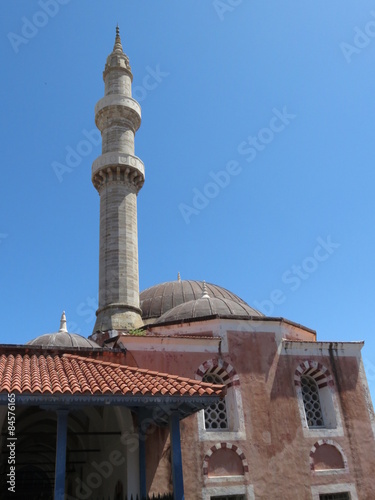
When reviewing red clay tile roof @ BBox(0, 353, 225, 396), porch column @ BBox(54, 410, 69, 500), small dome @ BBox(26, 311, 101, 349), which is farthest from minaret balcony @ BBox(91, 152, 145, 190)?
porch column @ BBox(54, 410, 69, 500)

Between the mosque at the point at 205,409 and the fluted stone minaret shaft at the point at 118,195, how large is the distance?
2925mm

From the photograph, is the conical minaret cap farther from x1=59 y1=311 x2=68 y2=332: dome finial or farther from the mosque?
the mosque

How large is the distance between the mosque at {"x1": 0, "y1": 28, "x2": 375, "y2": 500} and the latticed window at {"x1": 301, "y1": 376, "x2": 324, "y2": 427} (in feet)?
0.09

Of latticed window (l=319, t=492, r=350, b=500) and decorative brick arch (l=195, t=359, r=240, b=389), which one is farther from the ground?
decorative brick arch (l=195, t=359, r=240, b=389)

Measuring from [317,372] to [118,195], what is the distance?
9772 millimetres

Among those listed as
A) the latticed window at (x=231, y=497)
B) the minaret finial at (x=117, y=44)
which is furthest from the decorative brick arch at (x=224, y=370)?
the minaret finial at (x=117, y=44)

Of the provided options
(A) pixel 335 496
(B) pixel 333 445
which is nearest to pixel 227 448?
(B) pixel 333 445

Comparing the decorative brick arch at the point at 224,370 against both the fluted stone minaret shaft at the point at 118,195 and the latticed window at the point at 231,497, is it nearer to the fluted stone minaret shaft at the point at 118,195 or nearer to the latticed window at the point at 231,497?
the latticed window at the point at 231,497

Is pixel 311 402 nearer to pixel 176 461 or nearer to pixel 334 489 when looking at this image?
pixel 334 489

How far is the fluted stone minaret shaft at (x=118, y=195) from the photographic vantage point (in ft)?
50.8

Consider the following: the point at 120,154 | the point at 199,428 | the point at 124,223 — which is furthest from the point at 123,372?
the point at 120,154

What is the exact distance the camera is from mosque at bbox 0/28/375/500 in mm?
7082

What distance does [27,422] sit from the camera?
1230cm

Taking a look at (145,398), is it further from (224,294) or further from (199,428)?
(224,294)
